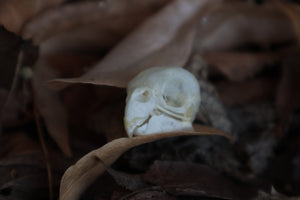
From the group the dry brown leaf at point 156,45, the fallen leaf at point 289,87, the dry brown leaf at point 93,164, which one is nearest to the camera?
the dry brown leaf at point 93,164

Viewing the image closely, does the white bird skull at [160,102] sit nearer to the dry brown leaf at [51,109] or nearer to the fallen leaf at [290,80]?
the dry brown leaf at [51,109]

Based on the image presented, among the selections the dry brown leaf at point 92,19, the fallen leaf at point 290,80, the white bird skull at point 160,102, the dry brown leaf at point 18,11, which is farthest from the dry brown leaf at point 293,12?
the dry brown leaf at point 18,11

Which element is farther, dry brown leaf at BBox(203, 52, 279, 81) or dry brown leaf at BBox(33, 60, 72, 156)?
dry brown leaf at BBox(203, 52, 279, 81)

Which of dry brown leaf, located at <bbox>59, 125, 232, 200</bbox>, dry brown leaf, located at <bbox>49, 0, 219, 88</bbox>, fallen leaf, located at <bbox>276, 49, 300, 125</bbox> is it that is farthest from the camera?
fallen leaf, located at <bbox>276, 49, 300, 125</bbox>

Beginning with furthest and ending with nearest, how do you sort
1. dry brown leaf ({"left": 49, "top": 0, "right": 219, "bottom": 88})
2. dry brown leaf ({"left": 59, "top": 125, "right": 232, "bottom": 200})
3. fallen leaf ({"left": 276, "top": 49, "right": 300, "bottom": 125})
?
fallen leaf ({"left": 276, "top": 49, "right": 300, "bottom": 125}), dry brown leaf ({"left": 49, "top": 0, "right": 219, "bottom": 88}), dry brown leaf ({"left": 59, "top": 125, "right": 232, "bottom": 200})

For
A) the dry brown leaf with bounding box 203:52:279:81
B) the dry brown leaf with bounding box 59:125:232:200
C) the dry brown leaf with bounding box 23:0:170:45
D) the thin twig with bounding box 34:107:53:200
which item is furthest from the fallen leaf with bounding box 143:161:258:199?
the dry brown leaf with bounding box 23:0:170:45

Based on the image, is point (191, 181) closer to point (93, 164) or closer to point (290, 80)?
point (93, 164)

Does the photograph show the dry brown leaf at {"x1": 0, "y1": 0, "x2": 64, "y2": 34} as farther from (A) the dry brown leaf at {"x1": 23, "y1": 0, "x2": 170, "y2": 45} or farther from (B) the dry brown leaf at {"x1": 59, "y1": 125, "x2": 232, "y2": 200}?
(B) the dry brown leaf at {"x1": 59, "y1": 125, "x2": 232, "y2": 200}
